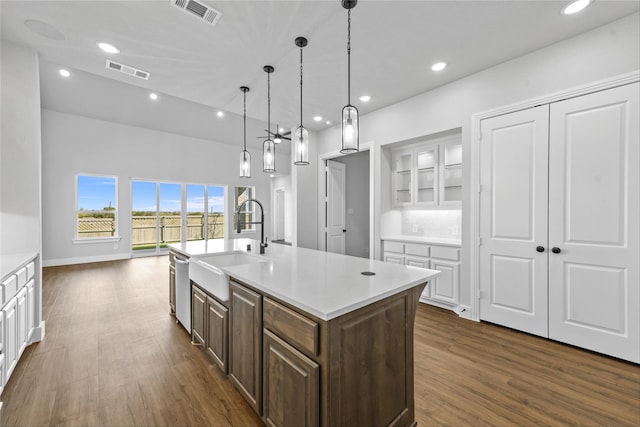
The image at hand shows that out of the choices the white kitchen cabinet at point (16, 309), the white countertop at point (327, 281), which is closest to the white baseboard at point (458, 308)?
the white countertop at point (327, 281)

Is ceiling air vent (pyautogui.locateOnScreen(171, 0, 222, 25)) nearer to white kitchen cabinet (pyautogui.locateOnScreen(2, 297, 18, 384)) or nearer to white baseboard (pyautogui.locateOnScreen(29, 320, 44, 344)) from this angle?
white kitchen cabinet (pyautogui.locateOnScreen(2, 297, 18, 384))

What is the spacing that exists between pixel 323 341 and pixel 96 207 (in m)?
7.98

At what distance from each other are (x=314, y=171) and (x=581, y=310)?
415 cm

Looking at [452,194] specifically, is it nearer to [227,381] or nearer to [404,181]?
[404,181]

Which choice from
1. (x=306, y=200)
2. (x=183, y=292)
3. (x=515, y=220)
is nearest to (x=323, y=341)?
(x=183, y=292)

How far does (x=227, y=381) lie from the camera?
210 cm

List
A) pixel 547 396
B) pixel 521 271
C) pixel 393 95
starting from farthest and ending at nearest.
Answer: pixel 393 95, pixel 521 271, pixel 547 396

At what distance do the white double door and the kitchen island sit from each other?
1.80m

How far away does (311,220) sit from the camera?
5.25 metres

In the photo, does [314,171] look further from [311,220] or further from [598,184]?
[598,184]

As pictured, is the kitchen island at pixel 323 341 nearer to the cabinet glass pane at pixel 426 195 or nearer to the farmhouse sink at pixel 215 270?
the farmhouse sink at pixel 215 270

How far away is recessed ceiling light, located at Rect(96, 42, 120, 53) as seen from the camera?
262 cm

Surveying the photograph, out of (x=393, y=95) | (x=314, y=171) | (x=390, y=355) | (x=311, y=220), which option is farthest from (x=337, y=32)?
(x=311, y=220)

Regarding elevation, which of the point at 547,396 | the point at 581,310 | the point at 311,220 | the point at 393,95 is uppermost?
the point at 393,95
